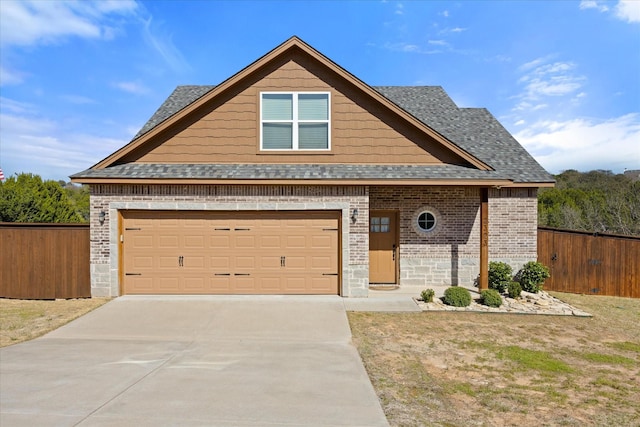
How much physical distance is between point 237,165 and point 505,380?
886 cm

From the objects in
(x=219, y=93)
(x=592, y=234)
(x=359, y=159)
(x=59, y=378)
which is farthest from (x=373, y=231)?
(x=59, y=378)

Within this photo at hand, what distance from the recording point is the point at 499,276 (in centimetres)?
1145

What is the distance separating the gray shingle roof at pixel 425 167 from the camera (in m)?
10.7

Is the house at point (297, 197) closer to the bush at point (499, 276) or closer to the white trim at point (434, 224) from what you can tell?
the white trim at point (434, 224)

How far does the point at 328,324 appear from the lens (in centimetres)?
843

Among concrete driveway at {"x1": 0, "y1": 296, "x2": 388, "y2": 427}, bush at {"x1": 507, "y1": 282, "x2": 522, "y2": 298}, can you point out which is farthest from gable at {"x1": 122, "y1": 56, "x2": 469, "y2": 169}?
concrete driveway at {"x1": 0, "y1": 296, "x2": 388, "y2": 427}

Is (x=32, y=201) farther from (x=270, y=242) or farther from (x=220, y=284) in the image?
(x=270, y=242)

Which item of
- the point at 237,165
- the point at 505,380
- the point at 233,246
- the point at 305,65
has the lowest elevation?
the point at 505,380

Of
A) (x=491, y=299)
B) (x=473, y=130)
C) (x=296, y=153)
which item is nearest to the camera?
(x=491, y=299)

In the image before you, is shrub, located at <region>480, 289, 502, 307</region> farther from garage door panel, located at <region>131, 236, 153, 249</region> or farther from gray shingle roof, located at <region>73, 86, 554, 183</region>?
garage door panel, located at <region>131, 236, 153, 249</region>

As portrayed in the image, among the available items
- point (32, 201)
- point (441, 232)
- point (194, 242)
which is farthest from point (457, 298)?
point (32, 201)

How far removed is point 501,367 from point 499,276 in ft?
19.1

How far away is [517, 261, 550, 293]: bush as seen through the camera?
11.5 m

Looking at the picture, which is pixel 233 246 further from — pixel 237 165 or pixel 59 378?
pixel 59 378
